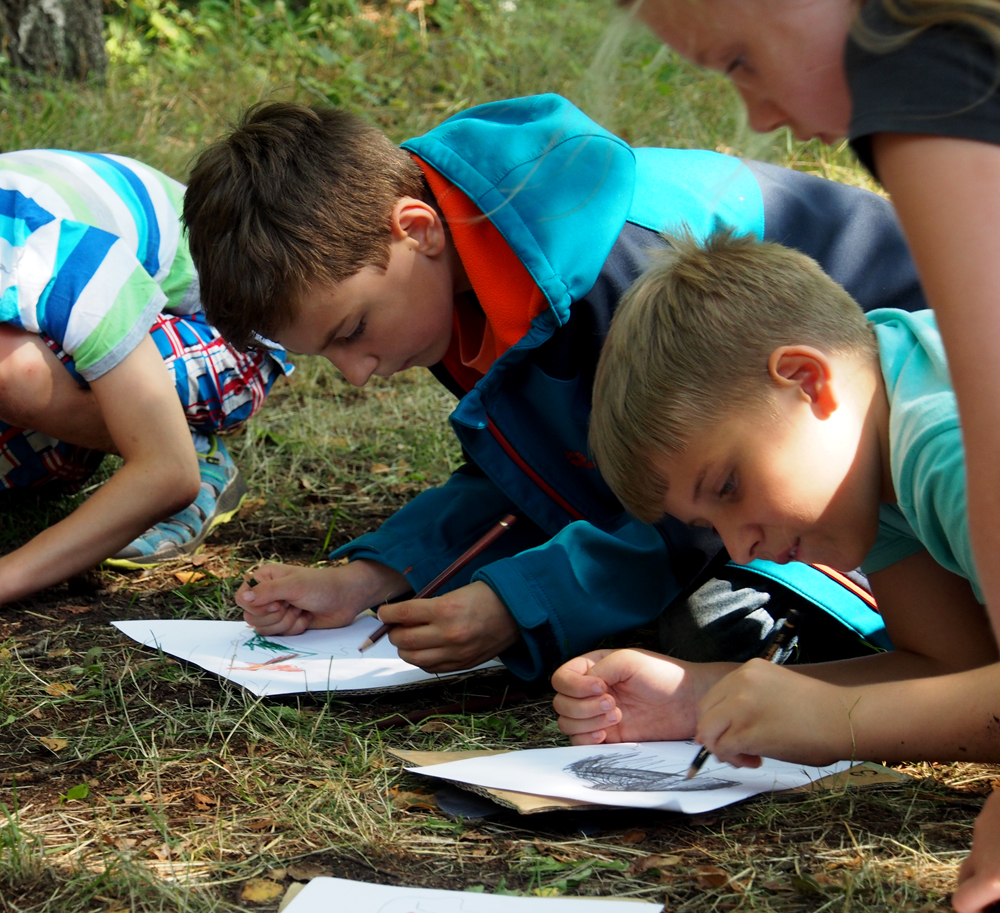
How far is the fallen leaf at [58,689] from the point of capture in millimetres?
1795

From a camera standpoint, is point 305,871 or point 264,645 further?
point 264,645

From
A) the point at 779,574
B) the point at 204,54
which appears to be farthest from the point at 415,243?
the point at 204,54

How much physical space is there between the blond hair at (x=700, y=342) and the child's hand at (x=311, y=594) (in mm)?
721

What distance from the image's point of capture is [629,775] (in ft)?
4.54

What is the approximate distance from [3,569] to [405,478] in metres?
1.13

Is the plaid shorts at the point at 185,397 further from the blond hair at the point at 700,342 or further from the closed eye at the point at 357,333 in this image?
the blond hair at the point at 700,342

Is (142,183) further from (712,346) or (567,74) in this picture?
(567,74)

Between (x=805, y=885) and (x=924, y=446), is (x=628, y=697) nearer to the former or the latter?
(x=805, y=885)

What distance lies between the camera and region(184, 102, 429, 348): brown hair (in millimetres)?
1876

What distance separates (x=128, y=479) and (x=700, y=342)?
1346 mm

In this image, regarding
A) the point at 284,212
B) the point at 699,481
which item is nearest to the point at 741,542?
the point at 699,481

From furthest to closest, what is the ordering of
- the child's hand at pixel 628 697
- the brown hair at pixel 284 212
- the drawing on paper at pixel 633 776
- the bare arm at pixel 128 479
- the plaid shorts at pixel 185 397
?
the plaid shorts at pixel 185 397 < the bare arm at pixel 128 479 < the brown hair at pixel 284 212 < the child's hand at pixel 628 697 < the drawing on paper at pixel 633 776

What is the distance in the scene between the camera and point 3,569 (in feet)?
7.09

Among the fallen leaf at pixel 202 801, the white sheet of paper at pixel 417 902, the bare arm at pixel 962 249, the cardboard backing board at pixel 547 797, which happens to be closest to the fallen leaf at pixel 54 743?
the fallen leaf at pixel 202 801
